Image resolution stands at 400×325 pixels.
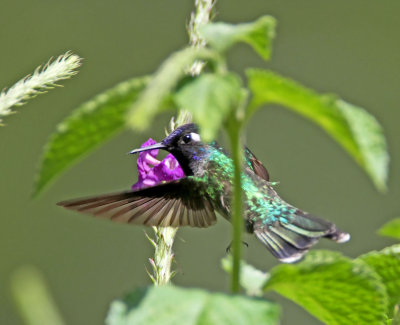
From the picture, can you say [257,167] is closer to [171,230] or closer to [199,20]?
[171,230]

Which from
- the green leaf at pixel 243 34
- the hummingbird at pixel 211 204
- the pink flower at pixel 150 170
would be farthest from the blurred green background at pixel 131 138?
the green leaf at pixel 243 34

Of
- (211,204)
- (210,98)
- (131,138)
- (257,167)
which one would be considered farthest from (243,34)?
(131,138)

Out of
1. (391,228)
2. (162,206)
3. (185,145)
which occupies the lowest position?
(391,228)

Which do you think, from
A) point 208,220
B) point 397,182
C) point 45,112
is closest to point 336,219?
point 397,182

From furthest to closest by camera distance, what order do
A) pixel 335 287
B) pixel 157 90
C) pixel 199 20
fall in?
pixel 199 20 → pixel 335 287 → pixel 157 90

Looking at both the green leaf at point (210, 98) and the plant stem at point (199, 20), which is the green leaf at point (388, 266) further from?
the plant stem at point (199, 20)

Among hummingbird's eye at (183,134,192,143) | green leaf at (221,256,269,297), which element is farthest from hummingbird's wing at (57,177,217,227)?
green leaf at (221,256,269,297)
